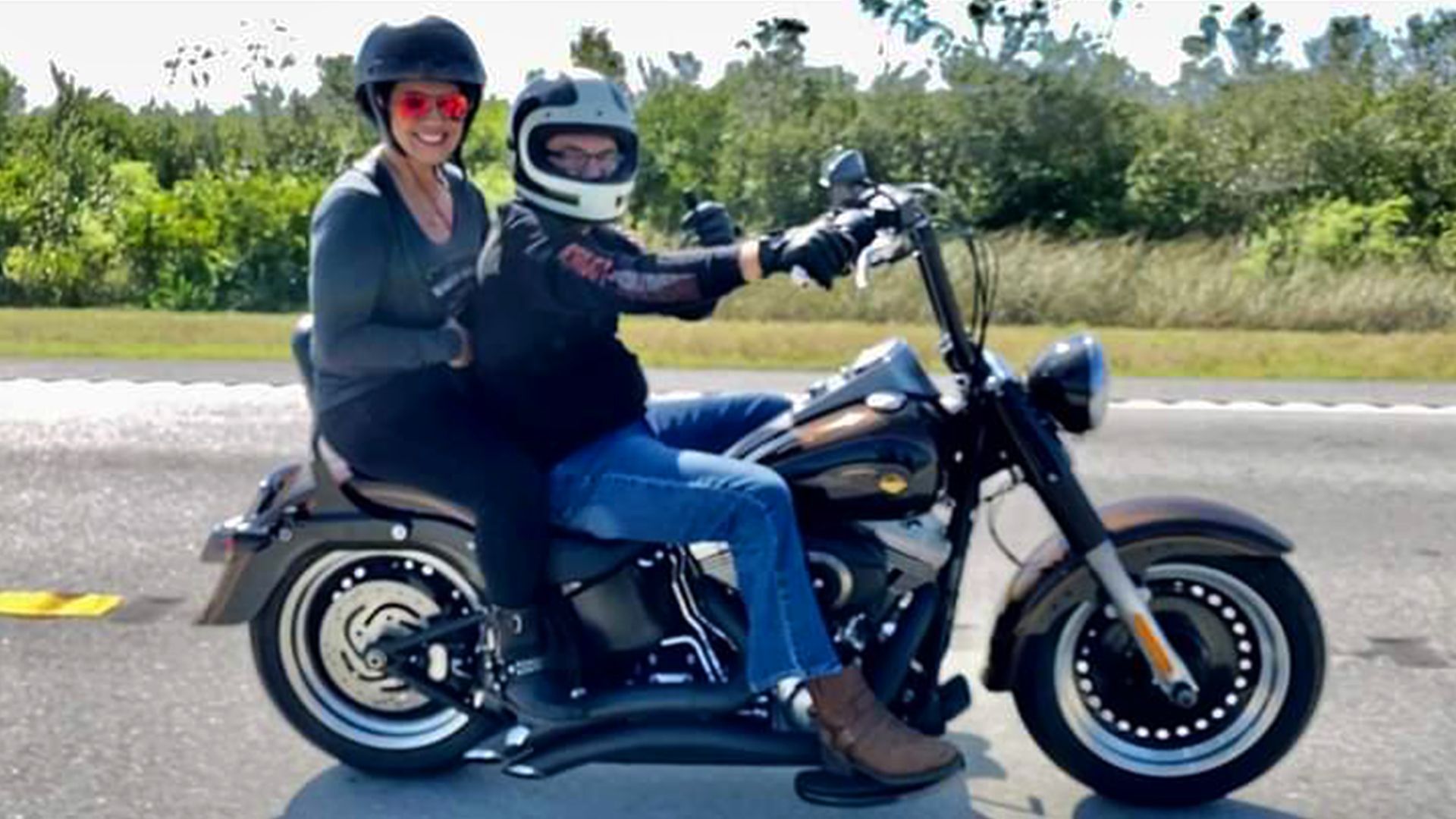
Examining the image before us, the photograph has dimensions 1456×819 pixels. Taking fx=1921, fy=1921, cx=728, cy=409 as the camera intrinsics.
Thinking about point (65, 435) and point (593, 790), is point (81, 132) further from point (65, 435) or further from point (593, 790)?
point (593, 790)

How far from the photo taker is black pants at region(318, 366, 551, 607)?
14.8ft

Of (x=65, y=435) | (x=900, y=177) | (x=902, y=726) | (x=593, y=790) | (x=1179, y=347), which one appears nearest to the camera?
(x=902, y=726)

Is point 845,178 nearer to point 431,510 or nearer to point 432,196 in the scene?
point 432,196

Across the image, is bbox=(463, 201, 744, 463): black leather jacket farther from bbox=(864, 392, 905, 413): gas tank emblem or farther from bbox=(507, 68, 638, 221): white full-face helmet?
bbox=(864, 392, 905, 413): gas tank emblem

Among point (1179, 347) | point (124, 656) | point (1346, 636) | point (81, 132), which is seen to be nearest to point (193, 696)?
point (124, 656)

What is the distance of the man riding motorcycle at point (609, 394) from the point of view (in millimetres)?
4336

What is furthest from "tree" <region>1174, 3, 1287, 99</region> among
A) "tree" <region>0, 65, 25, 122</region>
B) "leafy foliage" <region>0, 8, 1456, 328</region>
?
"tree" <region>0, 65, 25, 122</region>

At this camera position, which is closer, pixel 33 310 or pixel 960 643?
pixel 960 643

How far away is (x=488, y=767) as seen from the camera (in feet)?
16.5

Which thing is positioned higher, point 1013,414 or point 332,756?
point 1013,414

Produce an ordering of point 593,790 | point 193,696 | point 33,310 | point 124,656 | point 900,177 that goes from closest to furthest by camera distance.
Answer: point 593,790 → point 193,696 → point 124,656 → point 33,310 → point 900,177

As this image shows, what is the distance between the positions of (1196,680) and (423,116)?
7.74 ft

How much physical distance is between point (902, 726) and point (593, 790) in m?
0.89

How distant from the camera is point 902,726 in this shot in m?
4.47
